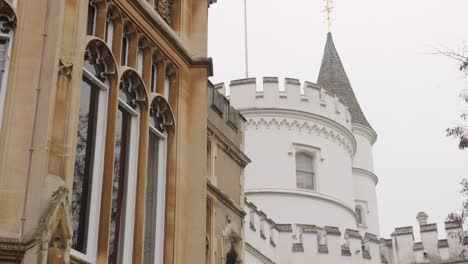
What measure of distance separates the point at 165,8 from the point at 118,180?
8.66 feet

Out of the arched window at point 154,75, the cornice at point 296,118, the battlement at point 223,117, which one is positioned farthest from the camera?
the cornice at point 296,118

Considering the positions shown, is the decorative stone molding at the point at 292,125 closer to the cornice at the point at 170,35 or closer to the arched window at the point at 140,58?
the cornice at the point at 170,35

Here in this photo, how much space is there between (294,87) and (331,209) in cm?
439

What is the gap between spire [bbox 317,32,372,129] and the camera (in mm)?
32844

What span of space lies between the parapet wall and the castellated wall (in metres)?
0.60

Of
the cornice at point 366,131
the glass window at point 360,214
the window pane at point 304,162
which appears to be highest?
the cornice at point 366,131

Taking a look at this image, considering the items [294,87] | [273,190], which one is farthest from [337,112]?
[273,190]

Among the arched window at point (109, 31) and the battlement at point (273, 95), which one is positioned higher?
the battlement at point (273, 95)

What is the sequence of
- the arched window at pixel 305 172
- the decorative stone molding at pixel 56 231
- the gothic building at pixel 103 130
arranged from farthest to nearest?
the arched window at pixel 305 172 → the gothic building at pixel 103 130 → the decorative stone molding at pixel 56 231

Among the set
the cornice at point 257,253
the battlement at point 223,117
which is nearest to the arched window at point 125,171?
the battlement at point 223,117

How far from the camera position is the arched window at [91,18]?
24.7 ft

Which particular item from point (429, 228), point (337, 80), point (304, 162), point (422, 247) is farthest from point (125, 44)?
point (337, 80)

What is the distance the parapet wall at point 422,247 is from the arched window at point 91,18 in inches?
702

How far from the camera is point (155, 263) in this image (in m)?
8.07
